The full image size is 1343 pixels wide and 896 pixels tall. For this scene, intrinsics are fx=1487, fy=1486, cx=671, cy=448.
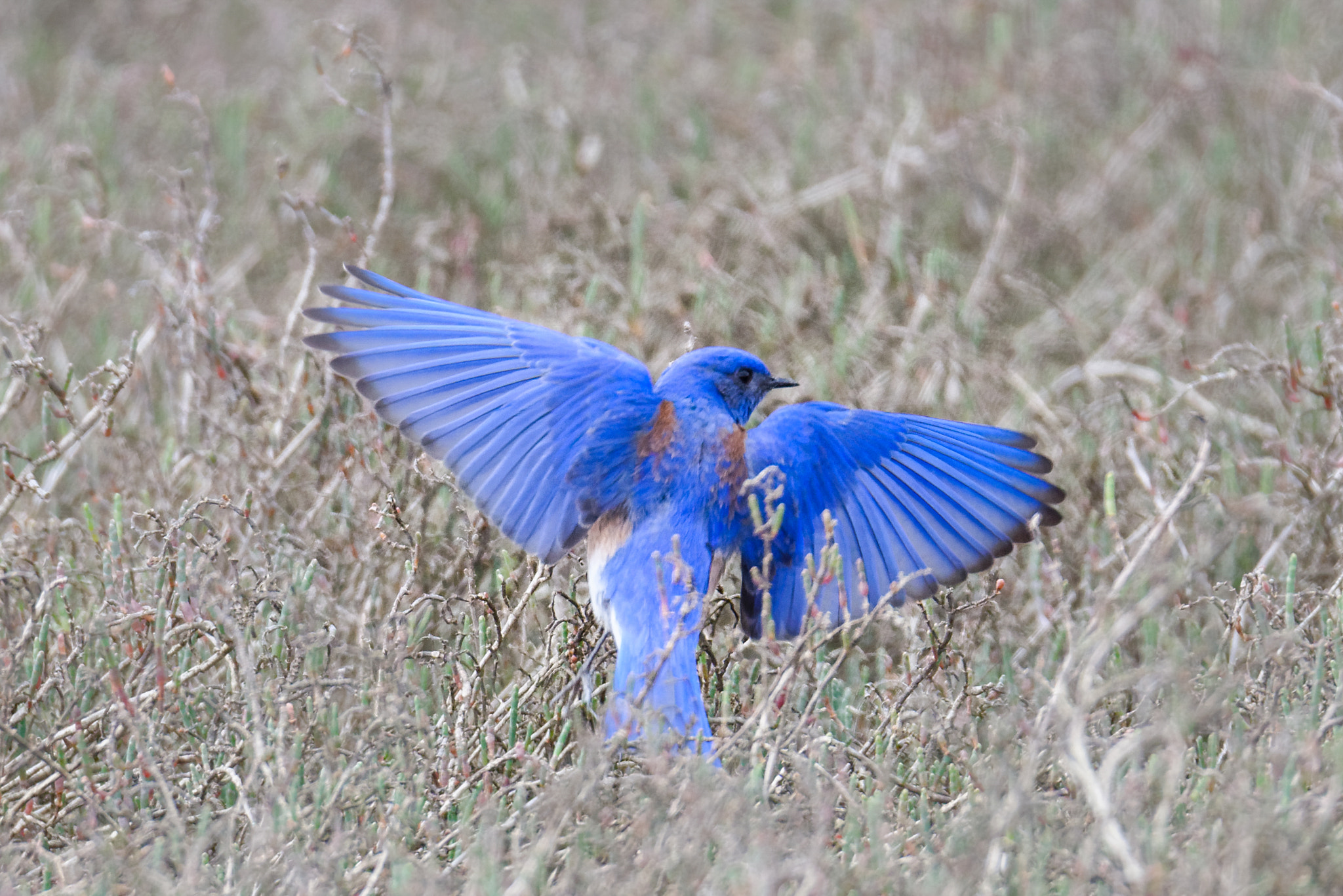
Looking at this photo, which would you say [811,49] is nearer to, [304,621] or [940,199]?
[940,199]

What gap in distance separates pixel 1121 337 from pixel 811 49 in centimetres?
305

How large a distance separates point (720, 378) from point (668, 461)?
30cm

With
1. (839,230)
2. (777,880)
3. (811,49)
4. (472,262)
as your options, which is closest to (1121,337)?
(839,230)

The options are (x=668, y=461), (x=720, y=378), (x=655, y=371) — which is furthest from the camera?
(x=655, y=371)

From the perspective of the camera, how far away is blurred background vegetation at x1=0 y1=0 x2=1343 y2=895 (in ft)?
8.93

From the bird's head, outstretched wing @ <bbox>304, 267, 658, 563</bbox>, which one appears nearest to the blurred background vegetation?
outstretched wing @ <bbox>304, 267, 658, 563</bbox>

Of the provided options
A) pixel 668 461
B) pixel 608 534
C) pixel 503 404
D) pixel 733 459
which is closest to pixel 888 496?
pixel 733 459

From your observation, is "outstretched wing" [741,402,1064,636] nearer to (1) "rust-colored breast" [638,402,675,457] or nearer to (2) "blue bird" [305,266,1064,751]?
(2) "blue bird" [305,266,1064,751]

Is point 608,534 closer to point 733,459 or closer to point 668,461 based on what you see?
point 668,461

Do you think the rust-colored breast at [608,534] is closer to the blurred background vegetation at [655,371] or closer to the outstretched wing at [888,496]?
the blurred background vegetation at [655,371]

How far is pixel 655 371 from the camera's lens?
5059 millimetres

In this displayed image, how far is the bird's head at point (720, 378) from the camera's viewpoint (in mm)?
3760

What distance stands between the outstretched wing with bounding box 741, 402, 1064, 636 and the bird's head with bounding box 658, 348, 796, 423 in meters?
0.12

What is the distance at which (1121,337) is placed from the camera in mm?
5312
